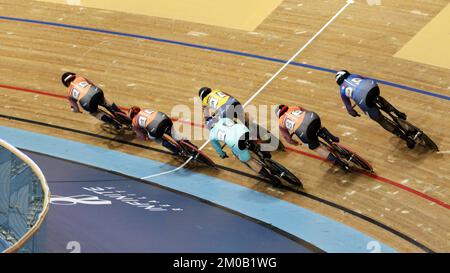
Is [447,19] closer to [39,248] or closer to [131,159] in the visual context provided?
[131,159]

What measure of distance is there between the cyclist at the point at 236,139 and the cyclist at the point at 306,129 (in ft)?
1.68

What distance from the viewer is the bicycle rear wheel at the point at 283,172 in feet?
35.8

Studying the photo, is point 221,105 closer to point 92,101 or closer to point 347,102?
point 347,102

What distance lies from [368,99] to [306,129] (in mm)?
899

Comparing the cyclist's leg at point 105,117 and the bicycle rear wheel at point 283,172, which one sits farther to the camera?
the cyclist's leg at point 105,117

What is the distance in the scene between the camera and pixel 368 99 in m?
10.8

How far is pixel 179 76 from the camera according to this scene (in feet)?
45.5

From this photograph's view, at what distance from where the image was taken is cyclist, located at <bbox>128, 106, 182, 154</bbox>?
11.4 metres

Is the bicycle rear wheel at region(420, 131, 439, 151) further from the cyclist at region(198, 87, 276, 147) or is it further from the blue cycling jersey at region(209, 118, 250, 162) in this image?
the blue cycling jersey at region(209, 118, 250, 162)

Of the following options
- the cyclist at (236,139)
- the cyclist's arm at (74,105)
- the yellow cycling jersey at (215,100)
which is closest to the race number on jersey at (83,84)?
the cyclist's arm at (74,105)

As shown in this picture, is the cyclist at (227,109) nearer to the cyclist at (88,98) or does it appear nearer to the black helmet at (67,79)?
the cyclist at (88,98)

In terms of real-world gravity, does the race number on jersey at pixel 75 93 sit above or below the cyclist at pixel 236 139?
above

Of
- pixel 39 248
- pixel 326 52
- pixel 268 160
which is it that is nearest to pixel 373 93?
pixel 268 160

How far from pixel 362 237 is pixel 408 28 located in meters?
5.07
